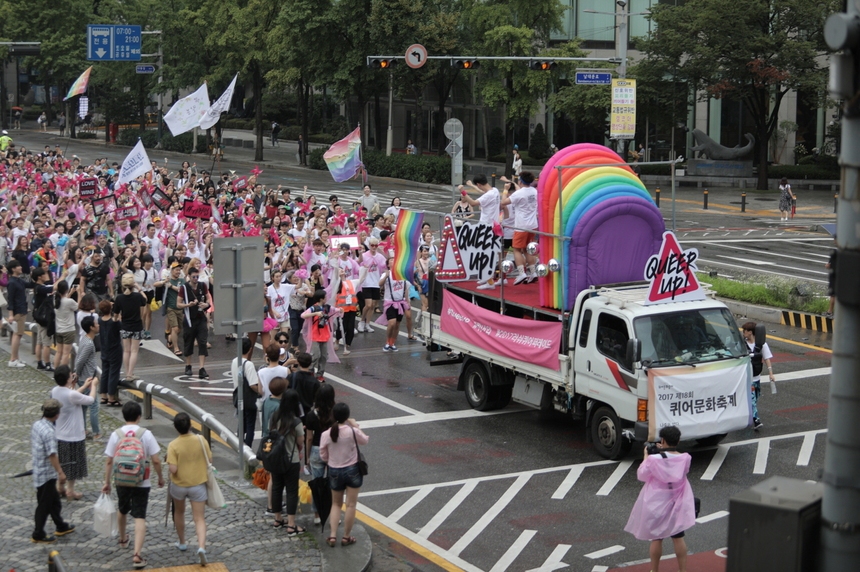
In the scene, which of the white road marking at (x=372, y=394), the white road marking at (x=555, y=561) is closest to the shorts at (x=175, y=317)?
the white road marking at (x=372, y=394)

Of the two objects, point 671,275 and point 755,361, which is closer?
point 671,275

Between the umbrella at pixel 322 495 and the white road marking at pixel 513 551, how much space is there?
6.04ft

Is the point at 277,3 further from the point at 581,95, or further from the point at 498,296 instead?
the point at 498,296

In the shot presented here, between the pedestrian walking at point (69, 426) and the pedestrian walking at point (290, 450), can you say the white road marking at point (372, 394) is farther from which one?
the pedestrian walking at point (69, 426)

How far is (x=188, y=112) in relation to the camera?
3002 cm

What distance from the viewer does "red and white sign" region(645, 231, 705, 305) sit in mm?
13352

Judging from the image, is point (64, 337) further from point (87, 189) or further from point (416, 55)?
point (416, 55)

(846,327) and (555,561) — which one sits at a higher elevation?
(846,327)

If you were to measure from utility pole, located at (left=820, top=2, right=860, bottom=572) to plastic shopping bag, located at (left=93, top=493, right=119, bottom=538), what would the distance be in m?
7.40

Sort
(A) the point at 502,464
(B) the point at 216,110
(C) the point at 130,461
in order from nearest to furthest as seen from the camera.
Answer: (C) the point at 130,461 < (A) the point at 502,464 < (B) the point at 216,110

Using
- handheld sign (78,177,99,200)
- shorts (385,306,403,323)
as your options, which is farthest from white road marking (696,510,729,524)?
handheld sign (78,177,99,200)

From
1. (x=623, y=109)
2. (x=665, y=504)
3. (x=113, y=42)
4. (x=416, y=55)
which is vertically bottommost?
(x=665, y=504)

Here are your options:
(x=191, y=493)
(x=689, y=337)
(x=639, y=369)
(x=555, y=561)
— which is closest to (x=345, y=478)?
(x=191, y=493)

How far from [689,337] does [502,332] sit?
2916mm
